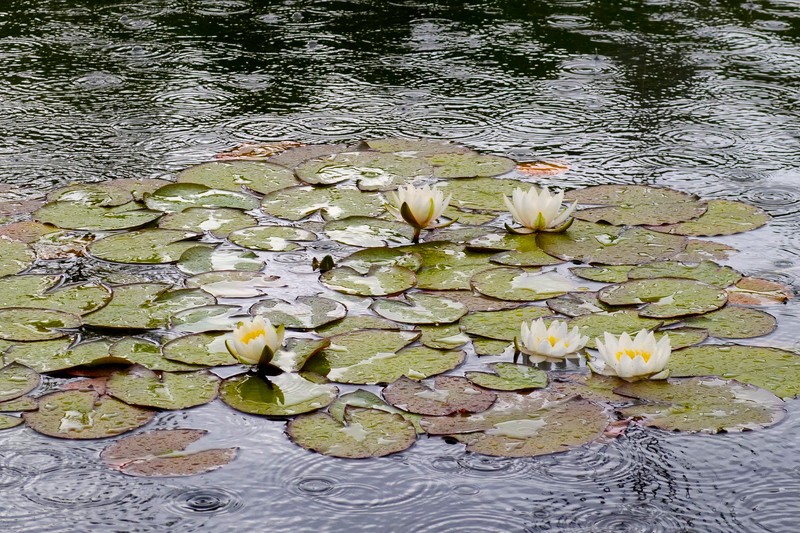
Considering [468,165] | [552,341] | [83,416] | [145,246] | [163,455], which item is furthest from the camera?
[468,165]

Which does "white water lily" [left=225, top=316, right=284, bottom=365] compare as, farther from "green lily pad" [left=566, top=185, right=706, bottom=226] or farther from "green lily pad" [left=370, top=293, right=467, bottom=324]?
"green lily pad" [left=566, top=185, right=706, bottom=226]

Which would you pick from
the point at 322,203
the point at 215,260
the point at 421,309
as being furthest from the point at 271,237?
the point at 421,309

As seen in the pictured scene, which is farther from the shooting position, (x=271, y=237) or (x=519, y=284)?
(x=271, y=237)

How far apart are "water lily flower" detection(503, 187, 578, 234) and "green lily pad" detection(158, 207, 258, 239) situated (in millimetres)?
869

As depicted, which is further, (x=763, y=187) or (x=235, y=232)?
(x=763, y=187)

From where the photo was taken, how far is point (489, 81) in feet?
17.0

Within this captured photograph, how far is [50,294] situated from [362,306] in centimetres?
90

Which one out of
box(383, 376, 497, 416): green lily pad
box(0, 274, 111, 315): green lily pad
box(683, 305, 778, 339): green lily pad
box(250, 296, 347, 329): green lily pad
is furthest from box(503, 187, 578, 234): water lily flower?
box(0, 274, 111, 315): green lily pad

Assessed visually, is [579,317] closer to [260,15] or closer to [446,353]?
[446,353]

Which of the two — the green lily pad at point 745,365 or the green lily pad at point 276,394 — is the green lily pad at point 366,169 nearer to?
the green lily pad at point 276,394

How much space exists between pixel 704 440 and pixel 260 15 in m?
4.72

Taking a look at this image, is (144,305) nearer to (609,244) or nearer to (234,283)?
A: (234,283)

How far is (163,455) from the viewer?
2326 mm

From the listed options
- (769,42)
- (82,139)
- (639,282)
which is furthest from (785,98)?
(82,139)
